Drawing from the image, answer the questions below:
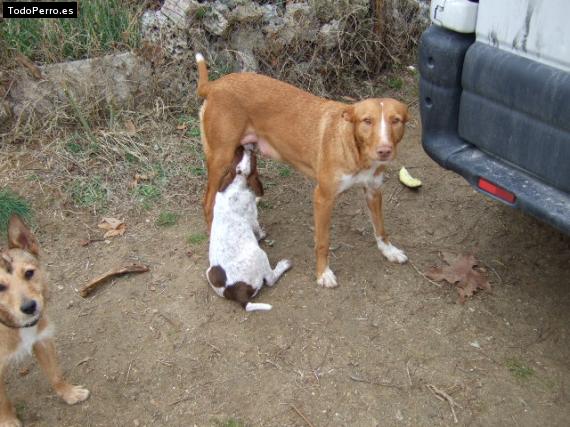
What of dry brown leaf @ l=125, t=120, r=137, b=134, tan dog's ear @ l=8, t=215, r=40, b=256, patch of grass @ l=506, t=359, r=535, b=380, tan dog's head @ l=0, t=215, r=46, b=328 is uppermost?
tan dog's ear @ l=8, t=215, r=40, b=256

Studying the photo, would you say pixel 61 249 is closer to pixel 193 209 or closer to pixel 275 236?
pixel 193 209

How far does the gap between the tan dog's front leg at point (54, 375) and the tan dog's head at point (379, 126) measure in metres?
2.24

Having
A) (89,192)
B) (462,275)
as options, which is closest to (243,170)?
(89,192)

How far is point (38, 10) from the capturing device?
591 centimetres

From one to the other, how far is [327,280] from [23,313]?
2087 mm

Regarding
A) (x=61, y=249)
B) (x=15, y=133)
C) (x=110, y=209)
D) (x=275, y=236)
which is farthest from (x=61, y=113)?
(x=275, y=236)

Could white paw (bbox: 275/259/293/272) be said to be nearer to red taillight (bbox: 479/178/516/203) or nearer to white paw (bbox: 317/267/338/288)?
white paw (bbox: 317/267/338/288)

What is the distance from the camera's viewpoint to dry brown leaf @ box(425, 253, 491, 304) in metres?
3.99

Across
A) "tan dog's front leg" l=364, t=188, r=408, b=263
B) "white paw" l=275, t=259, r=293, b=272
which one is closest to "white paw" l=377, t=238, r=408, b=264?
"tan dog's front leg" l=364, t=188, r=408, b=263

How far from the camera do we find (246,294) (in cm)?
387

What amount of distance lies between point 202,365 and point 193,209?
1836mm

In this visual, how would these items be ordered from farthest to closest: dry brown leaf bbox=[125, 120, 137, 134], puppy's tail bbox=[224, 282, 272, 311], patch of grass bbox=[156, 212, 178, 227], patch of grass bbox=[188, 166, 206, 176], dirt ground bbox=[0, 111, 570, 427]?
1. dry brown leaf bbox=[125, 120, 137, 134]
2. patch of grass bbox=[188, 166, 206, 176]
3. patch of grass bbox=[156, 212, 178, 227]
4. puppy's tail bbox=[224, 282, 272, 311]
5. dirt ground bbox=[0, 111, 570, 427]

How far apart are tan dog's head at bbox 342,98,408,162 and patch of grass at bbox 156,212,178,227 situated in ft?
6.62

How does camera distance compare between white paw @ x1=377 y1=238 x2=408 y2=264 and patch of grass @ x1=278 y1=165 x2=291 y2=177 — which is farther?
patch of grass @ x1=278 y1=165 x2=291 y2=177
